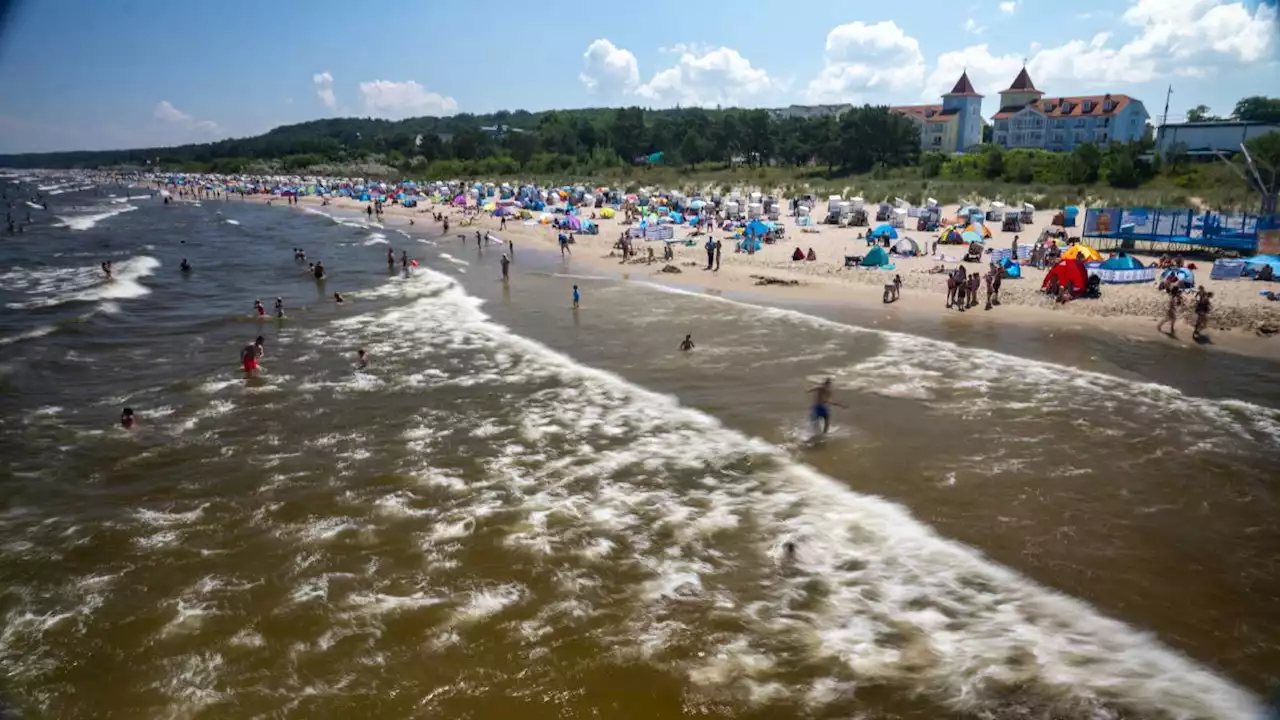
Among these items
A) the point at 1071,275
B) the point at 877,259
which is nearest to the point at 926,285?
the point at 877,259

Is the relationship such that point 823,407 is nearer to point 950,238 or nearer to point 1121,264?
point 1121,264

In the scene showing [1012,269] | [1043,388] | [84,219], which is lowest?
[1043,388]

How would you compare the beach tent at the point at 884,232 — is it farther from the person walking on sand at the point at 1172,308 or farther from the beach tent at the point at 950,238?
the person walking on sand at the point at 1172,308

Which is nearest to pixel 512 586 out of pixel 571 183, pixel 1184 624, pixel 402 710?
pixel 402 710

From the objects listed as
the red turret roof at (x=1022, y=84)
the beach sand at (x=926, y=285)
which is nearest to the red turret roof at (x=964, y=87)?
the red turret roof at (x=1022, y=84)

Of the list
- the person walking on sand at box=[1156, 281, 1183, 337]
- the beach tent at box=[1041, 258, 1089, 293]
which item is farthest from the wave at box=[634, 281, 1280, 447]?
the beach tent at box=[1041, 258, 1089, 293]

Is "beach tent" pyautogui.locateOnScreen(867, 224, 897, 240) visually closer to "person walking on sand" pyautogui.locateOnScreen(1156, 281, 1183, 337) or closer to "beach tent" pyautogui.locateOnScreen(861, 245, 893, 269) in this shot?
"beach tent" pyautogui.locateOnScreen(861, 245, 893, 269)
